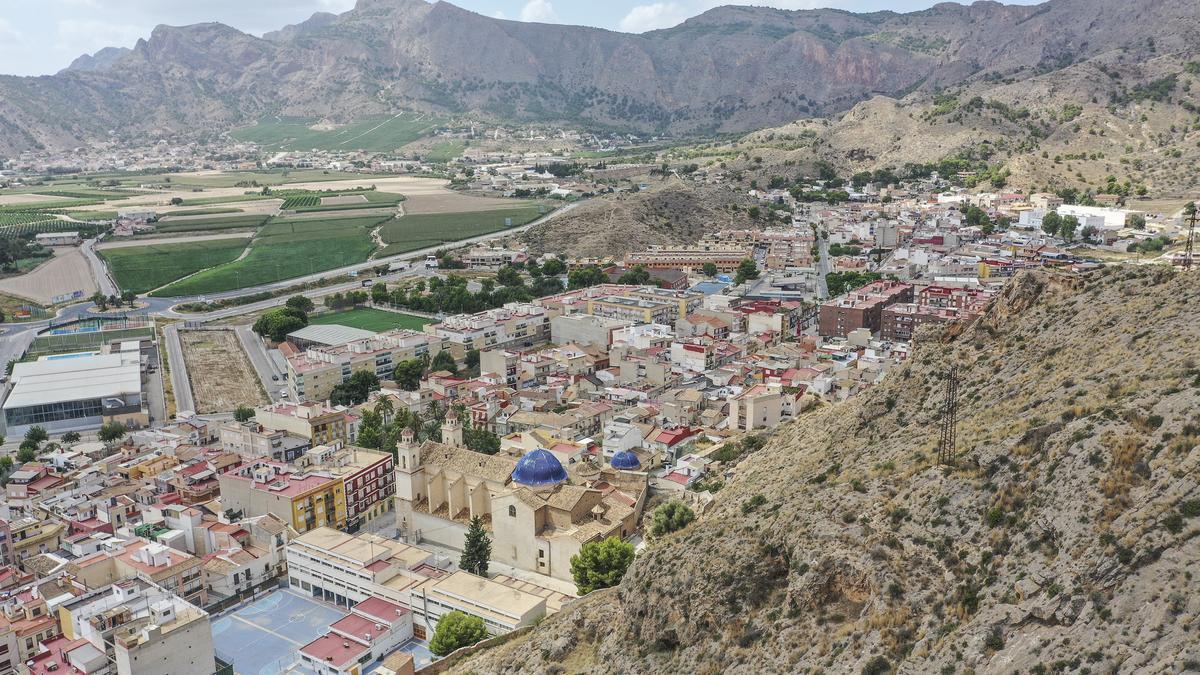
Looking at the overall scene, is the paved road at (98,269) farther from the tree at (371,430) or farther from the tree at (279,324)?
the tree at (371,430)

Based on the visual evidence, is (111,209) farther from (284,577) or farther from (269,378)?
(284,577)

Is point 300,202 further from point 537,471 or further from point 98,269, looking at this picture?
point 537,471

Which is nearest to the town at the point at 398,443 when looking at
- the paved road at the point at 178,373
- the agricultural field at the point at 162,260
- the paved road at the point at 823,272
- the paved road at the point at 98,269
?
the paved road at the point at 178,373

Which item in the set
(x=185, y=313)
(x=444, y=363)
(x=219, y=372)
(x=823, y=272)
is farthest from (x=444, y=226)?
(x=444, y=363)

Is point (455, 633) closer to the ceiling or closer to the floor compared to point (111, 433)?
closer to the ceiling

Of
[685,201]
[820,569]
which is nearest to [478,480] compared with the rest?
[820,569]
